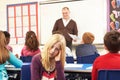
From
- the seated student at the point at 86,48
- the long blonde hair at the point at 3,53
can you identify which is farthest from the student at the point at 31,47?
the long blonde hair at the point at 3,53

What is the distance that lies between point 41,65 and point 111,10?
3.87 meters

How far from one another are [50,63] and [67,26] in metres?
3.87

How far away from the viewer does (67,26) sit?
6.30m

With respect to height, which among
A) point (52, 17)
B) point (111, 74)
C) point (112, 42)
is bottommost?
point (111, 74)

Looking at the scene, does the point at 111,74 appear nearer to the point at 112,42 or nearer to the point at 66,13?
the point at 112,42

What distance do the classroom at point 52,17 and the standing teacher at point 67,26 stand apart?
0.16m

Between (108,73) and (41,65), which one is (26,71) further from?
(108,73)

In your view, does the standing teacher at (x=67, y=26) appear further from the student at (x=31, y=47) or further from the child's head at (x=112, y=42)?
the child's head at (x=112, y=42)

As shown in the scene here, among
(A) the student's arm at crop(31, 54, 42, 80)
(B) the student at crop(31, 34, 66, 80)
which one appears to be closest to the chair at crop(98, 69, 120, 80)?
(B) the student at crop(31, 34, 66, 80)

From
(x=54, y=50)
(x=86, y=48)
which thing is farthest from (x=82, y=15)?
(x=54, y=50)

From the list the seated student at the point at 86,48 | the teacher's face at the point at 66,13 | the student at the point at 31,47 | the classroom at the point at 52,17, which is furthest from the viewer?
the teacher's face at the point at 66,13

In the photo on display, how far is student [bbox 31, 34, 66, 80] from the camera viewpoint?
2.44 metres

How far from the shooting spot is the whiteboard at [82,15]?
6.12m

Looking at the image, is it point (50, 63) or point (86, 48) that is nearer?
point (50, 63)
